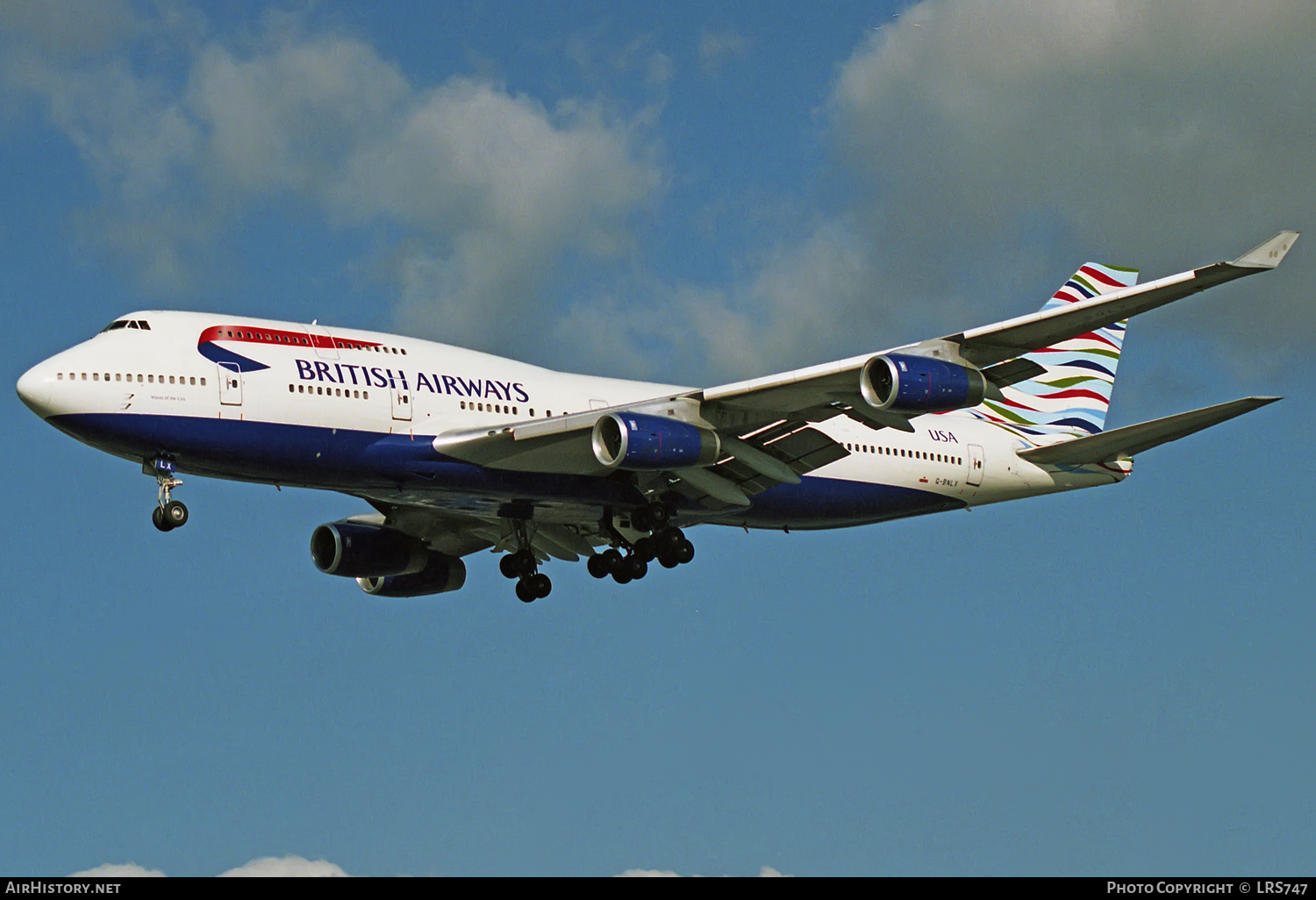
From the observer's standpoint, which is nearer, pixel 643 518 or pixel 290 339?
pixel 290 339

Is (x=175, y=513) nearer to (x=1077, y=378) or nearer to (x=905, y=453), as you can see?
(x=905, y=453)

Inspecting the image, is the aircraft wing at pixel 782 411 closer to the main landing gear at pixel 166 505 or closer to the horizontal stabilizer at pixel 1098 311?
the horizontal stabilizer at pixel 1098 311

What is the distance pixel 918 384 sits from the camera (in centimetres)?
3494

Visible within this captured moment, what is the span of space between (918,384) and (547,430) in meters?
8.06

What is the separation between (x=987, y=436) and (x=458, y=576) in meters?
15.1

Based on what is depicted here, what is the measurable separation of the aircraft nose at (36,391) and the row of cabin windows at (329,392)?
490 cm

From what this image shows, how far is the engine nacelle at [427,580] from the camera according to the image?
46.5m

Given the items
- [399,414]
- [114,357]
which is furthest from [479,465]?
[114,357]

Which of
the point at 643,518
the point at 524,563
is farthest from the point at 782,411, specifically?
the point at 524,563

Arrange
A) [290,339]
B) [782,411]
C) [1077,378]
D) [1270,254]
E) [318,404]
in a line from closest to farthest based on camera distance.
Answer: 1. [1270,254]
2. [318,404]
3. [290,339]
4. [782,411]
5. [1077,378]

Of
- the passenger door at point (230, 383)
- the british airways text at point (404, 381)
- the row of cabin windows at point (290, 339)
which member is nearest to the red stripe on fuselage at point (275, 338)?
the row of cabin windows at point (290, 339)

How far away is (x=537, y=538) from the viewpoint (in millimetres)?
44156
